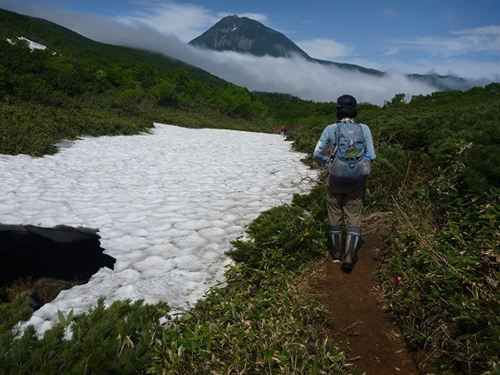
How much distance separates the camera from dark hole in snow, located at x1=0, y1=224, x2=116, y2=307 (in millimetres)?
4988

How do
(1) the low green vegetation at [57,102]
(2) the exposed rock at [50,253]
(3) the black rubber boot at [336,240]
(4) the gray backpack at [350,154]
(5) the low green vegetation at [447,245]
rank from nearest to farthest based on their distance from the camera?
(5) the low green vegetation at [447,245], (4) the gray backpack at [350,154], (2) the exposed rock at [50,253], (3) the black rubber boot at [336,240], (1) the low green vegetation at [57,102]

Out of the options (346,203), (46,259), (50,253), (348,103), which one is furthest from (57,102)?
(346,203)

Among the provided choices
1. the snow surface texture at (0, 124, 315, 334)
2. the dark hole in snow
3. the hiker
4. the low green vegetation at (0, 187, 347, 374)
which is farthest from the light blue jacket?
the dark hole in snow

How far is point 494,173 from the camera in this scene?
507 centimetres

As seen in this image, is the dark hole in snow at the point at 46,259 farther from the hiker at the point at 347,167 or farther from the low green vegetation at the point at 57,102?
the low green vegetation at the point at 57,102

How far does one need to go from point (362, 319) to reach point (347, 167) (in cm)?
201

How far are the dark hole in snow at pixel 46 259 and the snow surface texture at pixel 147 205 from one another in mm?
220

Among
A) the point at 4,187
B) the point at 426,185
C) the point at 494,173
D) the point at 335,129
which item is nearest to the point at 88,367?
the point at 335,129

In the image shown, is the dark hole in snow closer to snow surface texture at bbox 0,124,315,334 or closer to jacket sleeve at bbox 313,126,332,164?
snow surface texture at bbox 0,124,315,334

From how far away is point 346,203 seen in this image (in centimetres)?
564

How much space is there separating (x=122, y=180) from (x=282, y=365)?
7.52 metres

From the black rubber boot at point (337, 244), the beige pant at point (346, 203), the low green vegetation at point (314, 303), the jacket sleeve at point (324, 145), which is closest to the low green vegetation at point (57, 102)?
the low green vegetation at point (314, 303)

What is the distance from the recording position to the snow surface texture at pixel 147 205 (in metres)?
4.96

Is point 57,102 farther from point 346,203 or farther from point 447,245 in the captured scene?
point 447,245
